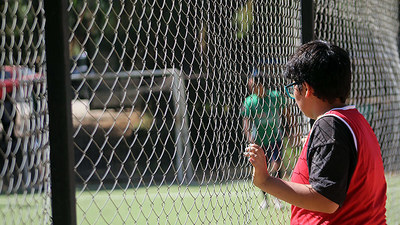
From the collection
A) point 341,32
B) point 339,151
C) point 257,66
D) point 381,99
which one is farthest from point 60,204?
point 381,99

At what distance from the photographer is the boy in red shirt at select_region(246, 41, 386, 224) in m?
2.30

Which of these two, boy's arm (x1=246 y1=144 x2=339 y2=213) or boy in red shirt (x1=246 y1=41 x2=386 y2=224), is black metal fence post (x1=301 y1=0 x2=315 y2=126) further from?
boy's arm (x1=246 y1=144 x2=339 y2=213)

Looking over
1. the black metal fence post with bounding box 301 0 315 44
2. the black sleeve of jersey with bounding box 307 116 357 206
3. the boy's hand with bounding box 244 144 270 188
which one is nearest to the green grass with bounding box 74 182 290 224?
the boy's hand with bounding box 244 144 270 188

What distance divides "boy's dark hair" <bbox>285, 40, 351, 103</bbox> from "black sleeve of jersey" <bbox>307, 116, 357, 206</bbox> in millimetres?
155

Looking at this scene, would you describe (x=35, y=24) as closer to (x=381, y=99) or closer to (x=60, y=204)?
(x=60, y=204)

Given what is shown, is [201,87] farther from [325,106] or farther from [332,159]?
[332,159]

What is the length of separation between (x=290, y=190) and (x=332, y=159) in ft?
0.69

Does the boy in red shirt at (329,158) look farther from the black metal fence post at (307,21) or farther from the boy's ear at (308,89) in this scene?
the black metal fence post at (307,21)

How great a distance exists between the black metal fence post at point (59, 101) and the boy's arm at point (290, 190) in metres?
0.81

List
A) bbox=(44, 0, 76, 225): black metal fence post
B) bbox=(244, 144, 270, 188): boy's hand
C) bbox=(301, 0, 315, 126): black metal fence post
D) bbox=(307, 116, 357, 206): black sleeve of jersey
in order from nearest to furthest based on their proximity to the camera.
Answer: bbox=(44, 0, 76, 225): black metal fence post
bbox=(307, 116, 357, 206): black sleeve of jersey
bbox=(244, 144, 270, 188): boy's hand
bbox=(301, 0, 315, 126): black metal fence post

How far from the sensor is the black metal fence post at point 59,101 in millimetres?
1836

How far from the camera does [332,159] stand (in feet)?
7.49

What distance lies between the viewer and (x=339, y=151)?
7.54 feet

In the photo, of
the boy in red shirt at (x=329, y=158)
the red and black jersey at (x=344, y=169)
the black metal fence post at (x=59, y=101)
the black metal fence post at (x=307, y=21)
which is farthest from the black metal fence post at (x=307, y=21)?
the black metal fence post at (x=59, y=101)
